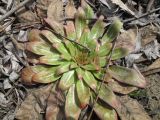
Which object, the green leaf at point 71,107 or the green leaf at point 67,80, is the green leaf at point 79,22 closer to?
the green leaf at point 67,80

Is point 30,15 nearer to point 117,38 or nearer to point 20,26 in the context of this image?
point 20,26

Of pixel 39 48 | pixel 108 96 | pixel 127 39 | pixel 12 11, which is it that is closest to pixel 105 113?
pixel 108 96

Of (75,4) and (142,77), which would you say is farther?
(75,4)

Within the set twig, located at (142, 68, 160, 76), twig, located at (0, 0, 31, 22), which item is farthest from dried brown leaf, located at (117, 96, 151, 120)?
twig, located at (0, 0, 31, 22)

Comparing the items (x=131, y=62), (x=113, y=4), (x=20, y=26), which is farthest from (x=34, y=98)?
(x=113, y=4)

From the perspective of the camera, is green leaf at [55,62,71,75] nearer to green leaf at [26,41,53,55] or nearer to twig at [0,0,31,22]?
green leaf at [26,41,53,55]

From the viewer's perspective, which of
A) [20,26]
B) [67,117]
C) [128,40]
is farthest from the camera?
[20,26]

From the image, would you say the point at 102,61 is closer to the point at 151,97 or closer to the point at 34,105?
the point at 151,97
